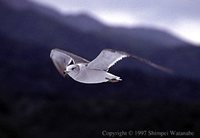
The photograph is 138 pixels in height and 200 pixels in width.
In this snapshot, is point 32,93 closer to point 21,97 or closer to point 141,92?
point 21,97

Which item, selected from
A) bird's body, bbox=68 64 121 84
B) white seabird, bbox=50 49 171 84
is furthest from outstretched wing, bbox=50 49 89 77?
bird's body, bbox=68 64 121 84

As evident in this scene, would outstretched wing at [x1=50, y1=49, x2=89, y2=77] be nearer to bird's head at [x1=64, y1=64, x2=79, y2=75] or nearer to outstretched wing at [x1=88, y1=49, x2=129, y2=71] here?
bird's head at [x1=64, y1=64, x2=79, y2=75]

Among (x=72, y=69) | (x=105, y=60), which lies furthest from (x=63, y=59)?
(x=105, y=60)

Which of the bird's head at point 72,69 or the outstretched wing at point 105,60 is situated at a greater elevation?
the outstretched wing at point 105,60

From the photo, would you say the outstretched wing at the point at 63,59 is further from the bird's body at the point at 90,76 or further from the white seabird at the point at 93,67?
the bird's body at the point at 90,76

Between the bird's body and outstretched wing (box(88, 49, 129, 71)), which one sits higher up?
outstretched wing (box(88, 49, 129, 71))

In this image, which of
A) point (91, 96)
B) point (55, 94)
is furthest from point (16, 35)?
point (91, 96)

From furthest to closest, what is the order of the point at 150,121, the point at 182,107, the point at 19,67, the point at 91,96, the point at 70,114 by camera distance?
the point at 19,67 → the point at 91,96 → the point at 70,114 → the point at 182,107 → the point at 150,121

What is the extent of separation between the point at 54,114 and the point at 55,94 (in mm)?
2358

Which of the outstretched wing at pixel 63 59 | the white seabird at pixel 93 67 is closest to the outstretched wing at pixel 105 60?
the white seabird at pixel 93 67

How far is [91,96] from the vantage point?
18.3m

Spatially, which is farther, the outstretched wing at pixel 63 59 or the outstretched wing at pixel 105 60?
the outstretched wing at pixel 63 59

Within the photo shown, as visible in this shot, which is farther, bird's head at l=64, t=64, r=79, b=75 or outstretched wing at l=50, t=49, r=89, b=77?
outstretched wing at l=50, t=49, r=89, b=77

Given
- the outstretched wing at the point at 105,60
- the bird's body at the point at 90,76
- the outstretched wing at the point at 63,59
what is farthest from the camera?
the outstretched wing at the point at 63,59
